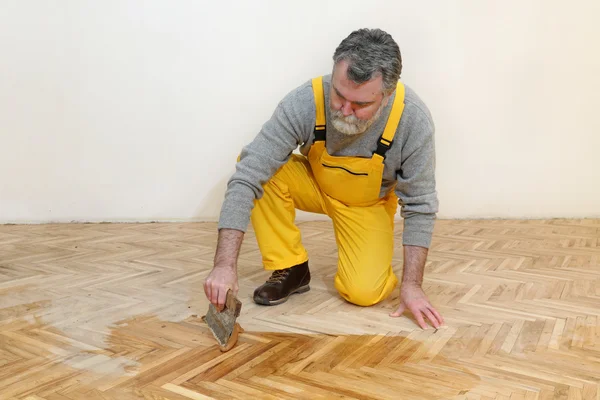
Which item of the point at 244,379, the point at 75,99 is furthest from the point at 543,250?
the point at 75,99

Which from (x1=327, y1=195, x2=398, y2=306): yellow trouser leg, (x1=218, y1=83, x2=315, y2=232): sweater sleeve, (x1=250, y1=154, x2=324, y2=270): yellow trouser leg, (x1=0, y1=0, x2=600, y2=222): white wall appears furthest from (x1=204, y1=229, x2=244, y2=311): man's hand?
(x1=0, y1=0, x2=600, y2=222): white wall

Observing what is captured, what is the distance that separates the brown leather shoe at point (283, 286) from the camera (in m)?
2.19

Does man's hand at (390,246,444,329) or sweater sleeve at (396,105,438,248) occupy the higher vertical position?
sweater sleeve at (396,105,438,248)

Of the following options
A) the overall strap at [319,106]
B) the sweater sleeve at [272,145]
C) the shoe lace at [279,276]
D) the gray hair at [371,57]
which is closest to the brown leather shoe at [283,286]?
the shoe lace at [279,276]

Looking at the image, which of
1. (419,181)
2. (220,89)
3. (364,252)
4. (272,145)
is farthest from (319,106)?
(220,89)

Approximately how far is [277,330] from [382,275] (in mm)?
519

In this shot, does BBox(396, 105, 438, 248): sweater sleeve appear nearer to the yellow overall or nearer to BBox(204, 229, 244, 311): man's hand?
the yellow overall

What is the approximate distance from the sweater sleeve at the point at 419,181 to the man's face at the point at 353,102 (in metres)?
0.19

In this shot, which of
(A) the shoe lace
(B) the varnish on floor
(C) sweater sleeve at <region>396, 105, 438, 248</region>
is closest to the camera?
(B) the varnish on floor

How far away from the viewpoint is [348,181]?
2203 mm

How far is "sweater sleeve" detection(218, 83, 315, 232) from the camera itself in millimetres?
1903

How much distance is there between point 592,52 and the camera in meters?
4.00

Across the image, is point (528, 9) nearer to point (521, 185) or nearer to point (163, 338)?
point (521, 185)

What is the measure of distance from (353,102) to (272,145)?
0.34 metres
